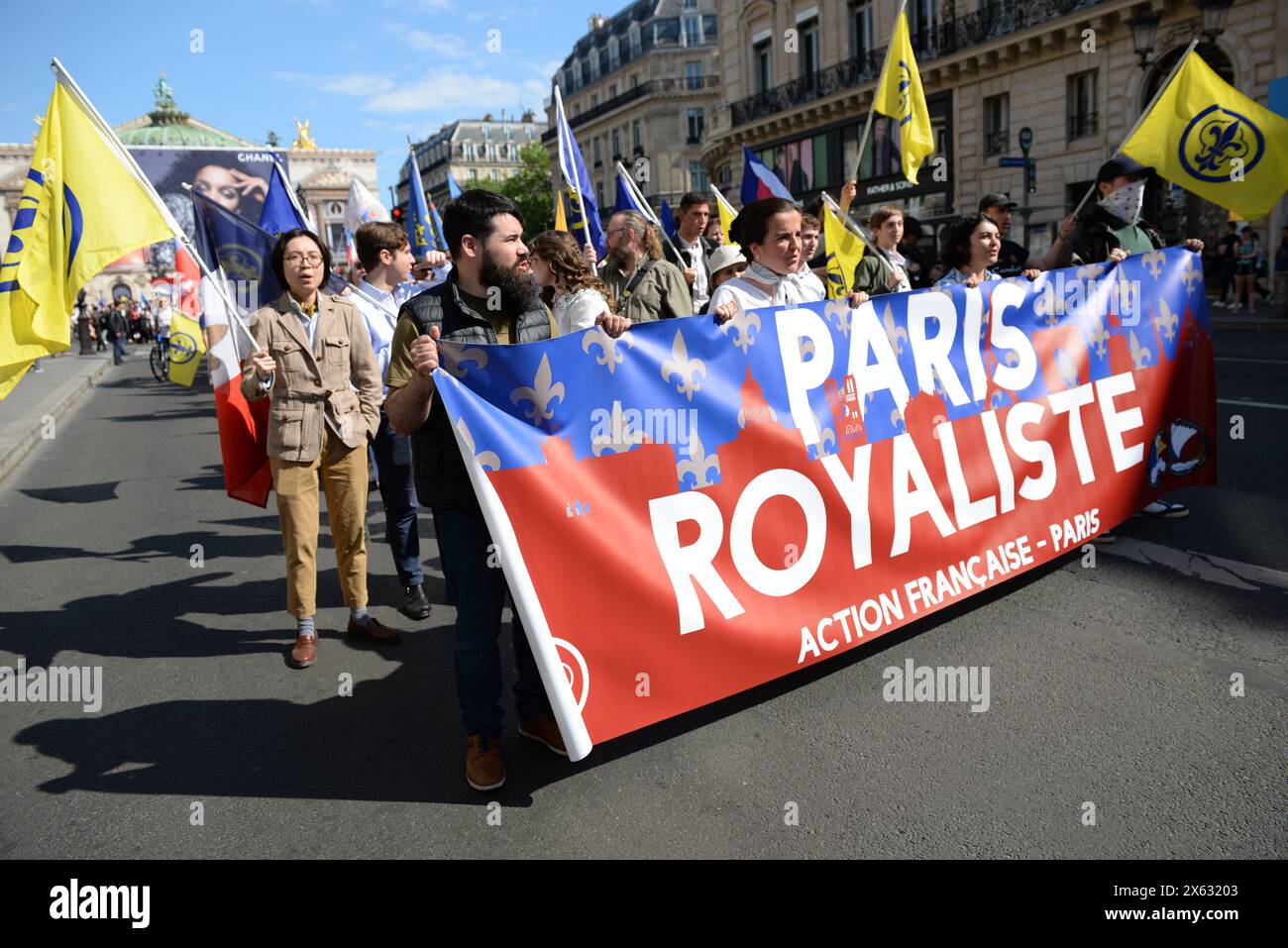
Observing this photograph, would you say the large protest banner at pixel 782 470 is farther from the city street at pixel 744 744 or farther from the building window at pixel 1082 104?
the building window at pixel 1082 104

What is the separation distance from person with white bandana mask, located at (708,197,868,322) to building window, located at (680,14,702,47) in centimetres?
6662

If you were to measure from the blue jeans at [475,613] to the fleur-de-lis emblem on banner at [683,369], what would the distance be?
837 millimetres

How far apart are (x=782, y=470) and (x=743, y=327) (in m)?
0.56

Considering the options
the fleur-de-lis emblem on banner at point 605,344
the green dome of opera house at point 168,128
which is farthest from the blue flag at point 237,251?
the green dome of opera house at point 168,128

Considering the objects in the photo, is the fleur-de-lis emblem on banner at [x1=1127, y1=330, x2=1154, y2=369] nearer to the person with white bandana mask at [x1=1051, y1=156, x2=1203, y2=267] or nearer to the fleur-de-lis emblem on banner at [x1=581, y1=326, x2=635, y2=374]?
the person with white bandana mask at [x1=1051, y1=156, x2=1203, y2=267]

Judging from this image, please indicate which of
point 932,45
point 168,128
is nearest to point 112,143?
point 932,45

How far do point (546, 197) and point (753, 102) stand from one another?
3970 centimetres

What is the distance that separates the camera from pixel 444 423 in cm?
309

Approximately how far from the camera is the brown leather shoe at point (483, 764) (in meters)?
3.07

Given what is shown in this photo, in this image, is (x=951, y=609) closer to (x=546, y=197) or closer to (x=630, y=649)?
(x=630, y=649)

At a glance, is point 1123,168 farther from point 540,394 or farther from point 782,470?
point 540,394

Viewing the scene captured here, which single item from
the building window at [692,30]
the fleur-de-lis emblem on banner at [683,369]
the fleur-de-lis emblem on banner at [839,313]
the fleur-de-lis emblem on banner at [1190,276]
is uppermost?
the building window at [692,30]

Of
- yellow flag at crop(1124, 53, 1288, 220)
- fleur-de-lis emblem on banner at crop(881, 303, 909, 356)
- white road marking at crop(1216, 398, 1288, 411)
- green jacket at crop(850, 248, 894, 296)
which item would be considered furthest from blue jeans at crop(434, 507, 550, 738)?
white road marking at crop(1216, 398, 1288, 411)
